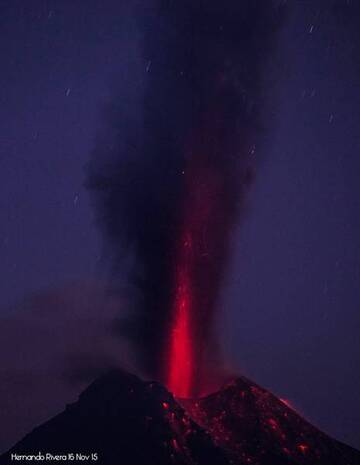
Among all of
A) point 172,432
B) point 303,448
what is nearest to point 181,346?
point 172,432

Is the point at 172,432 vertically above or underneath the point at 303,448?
above

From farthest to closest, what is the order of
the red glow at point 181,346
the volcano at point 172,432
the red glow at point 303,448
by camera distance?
the red glow at point 181,346
the red glow at point 303,448
the volcano at point 172,432

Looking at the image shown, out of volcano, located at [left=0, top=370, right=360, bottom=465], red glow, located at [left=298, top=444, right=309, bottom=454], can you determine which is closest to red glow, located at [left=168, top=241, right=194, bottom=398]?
volcano, located at [left=0, top=370, right=360, bottom=465]

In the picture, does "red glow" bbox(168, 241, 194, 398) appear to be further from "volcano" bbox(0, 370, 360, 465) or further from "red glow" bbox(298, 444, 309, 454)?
"red glow" bbox(298, 444, 309, 454)

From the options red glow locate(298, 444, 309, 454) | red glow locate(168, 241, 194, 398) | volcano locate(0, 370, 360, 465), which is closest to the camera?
volcano locate(0, 370, 360, 465)

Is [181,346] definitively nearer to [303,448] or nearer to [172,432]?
[172,432]

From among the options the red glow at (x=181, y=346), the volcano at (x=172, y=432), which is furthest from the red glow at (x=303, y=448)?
the red glow at (x=181, y=346)

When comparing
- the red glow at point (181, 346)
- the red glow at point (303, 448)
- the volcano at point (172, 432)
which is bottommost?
the red glow at point (303, 448)

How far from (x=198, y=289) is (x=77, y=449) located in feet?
74.2

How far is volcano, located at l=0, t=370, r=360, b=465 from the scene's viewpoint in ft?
175

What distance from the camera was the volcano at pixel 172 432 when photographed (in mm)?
53250

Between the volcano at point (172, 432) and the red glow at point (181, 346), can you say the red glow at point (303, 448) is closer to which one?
the volcano at point (172, 432)

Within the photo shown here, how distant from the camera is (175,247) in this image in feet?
223

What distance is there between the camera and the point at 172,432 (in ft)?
177
